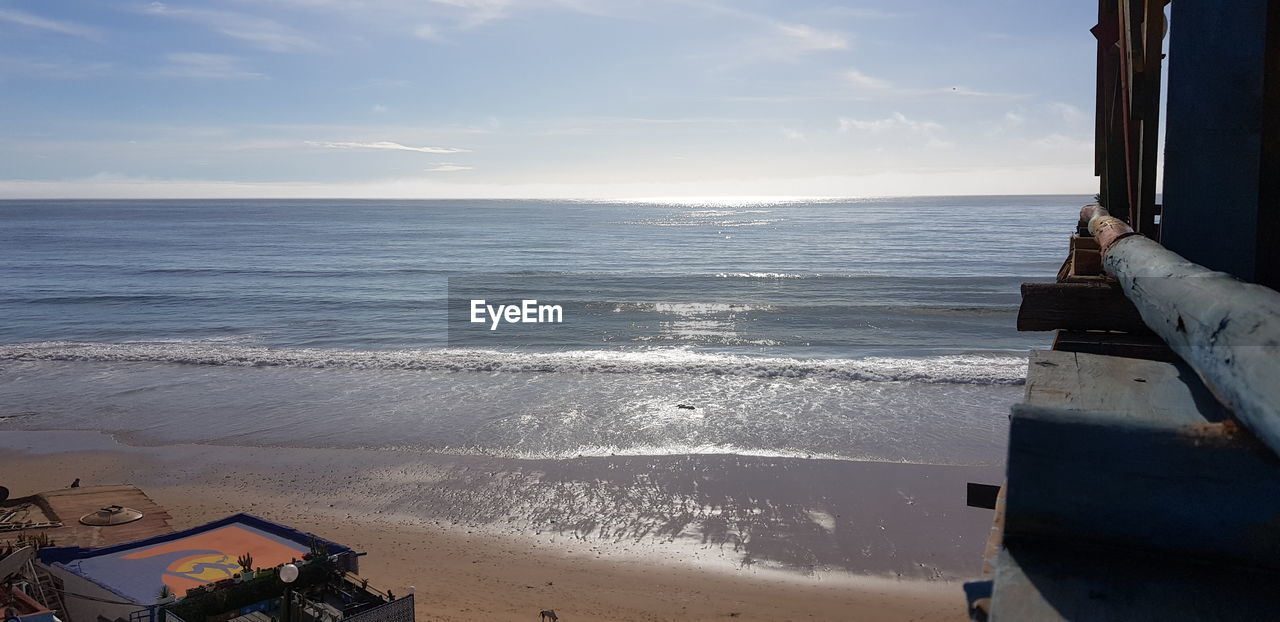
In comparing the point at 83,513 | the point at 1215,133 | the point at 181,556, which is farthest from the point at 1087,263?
the point at 83,513

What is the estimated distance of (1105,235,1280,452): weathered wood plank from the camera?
98cm

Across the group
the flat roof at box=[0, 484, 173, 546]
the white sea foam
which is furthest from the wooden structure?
the white sea foam

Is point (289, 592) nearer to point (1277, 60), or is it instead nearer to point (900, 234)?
point (1277, 60)

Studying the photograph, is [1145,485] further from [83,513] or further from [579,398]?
[579,398]

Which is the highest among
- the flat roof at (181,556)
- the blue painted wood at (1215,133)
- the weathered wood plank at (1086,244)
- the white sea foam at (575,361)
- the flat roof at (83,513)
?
the blue painted wood at (1215,133)

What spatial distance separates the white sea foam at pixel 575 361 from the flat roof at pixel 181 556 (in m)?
13.0

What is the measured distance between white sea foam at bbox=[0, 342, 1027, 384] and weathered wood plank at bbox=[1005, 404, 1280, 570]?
1996 centimetres

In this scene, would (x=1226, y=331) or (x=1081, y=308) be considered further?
(x=1081, y=308)

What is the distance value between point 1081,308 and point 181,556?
8.50m

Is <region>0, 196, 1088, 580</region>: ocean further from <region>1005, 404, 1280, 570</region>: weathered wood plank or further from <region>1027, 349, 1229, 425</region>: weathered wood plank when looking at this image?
<region>1005, 404, 1280, 570</region>: weathered wood plank

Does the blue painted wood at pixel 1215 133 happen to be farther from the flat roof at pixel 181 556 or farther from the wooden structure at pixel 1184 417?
the flat roof at pixel 181 556

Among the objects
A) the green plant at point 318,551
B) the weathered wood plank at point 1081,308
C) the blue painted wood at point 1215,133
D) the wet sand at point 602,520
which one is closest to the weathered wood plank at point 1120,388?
the blue painted wood at point 1215,133

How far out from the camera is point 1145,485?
111 cm

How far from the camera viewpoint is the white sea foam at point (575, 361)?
2130 centimetres
